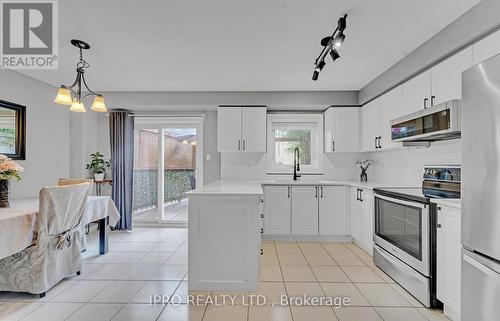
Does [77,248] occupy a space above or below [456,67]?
below

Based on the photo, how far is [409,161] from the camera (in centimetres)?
327

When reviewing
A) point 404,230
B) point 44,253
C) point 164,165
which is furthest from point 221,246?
point 164,165

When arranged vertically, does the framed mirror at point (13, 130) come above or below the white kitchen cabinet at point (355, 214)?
above

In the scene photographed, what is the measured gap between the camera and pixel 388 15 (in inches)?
83.0

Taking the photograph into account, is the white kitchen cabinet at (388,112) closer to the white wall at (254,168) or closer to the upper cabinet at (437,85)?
the upper cabinet at (437,85)

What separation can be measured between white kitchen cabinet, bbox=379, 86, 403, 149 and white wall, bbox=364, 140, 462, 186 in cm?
26

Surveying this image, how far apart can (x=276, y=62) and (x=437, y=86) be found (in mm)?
1636

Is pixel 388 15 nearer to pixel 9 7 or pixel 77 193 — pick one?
pixel 9 7

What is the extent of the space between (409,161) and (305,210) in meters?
1.56

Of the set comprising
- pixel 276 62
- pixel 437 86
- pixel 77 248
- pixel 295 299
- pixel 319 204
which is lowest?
pixel 295 299

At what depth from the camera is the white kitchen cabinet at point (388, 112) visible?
3.08 metres

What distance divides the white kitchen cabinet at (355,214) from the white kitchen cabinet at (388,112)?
762 mm

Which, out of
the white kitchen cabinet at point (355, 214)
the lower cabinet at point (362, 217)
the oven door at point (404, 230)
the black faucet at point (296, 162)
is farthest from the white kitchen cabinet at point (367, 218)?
the black faucet at point (296, 162)

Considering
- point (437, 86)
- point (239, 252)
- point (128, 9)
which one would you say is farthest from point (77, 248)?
point (437, 86)
